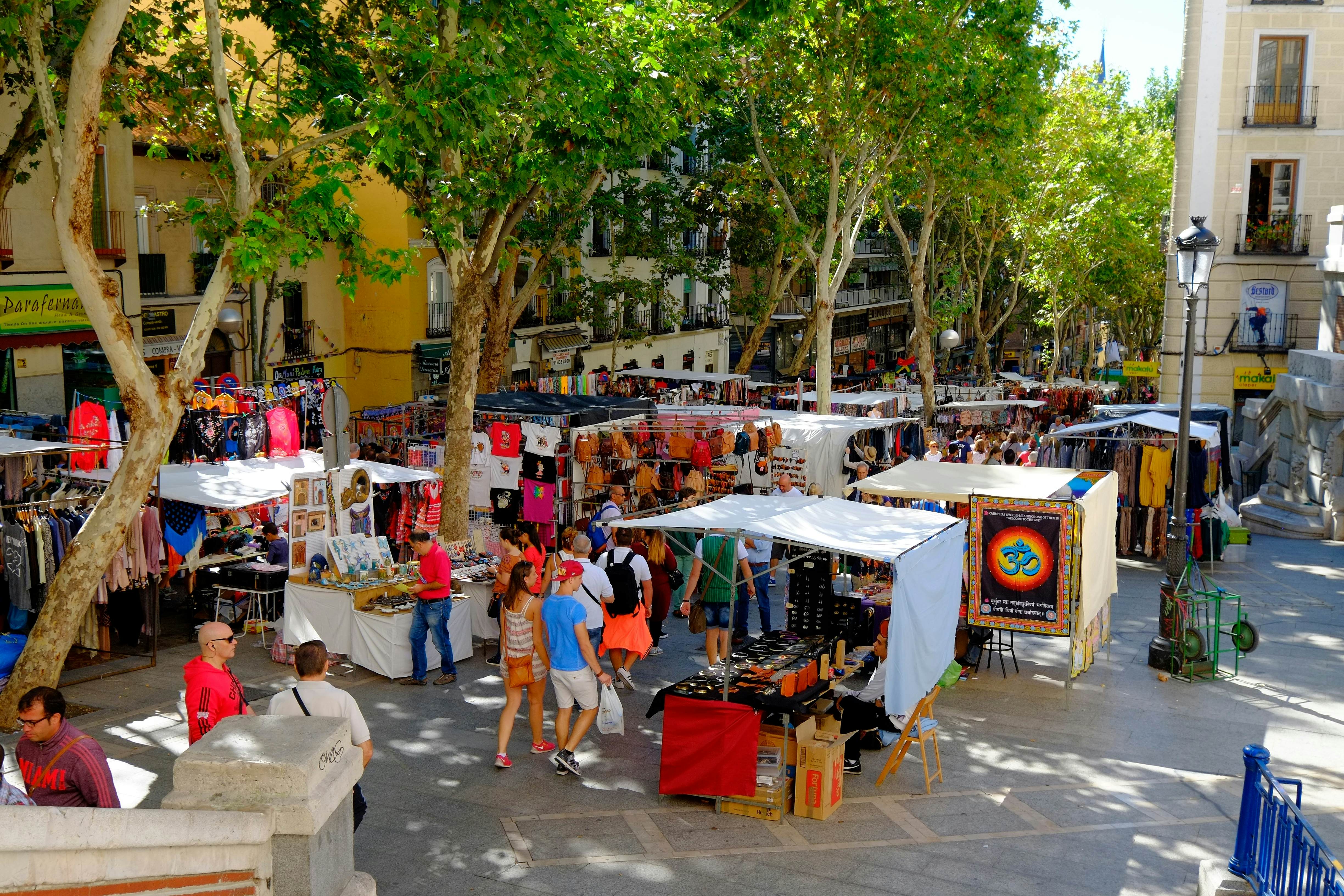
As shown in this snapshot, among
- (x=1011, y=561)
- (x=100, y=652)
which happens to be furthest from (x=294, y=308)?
(x=1011, y=561)

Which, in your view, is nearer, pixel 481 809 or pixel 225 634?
pixel 225 634

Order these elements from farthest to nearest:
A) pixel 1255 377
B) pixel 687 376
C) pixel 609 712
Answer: pixel 687 376 → pixel 1255 377 → pixel 609 712

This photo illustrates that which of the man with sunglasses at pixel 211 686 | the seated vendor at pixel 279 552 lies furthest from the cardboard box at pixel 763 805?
the seated vendor at pixel 279 552

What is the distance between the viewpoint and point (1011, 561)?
38.3ft

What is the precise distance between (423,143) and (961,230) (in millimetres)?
32040

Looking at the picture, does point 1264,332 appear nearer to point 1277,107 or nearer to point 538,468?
point 1277,107

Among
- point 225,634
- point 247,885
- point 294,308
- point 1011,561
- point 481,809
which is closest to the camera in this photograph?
point 247,885

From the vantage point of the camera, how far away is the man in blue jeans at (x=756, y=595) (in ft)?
42.3

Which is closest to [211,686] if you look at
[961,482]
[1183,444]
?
[961,482]

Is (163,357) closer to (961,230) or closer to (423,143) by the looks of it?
(423,143)

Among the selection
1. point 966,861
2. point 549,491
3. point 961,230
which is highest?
point 961,230

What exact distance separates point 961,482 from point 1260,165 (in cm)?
2021

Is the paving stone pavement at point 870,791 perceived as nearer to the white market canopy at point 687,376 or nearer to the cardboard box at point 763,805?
the cardboard box at point 763,805

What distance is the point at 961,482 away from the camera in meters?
13.2
